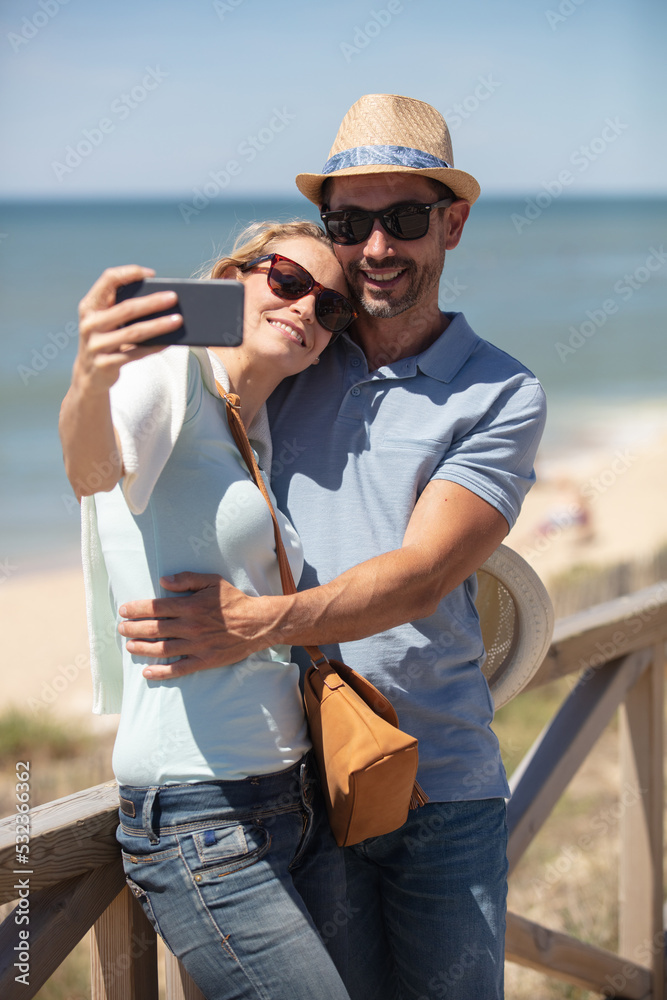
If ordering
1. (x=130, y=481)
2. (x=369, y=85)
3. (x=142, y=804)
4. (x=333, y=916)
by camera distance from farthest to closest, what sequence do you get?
1. (x=369, y=85)
2. (x=333, y=916)
3. (x=142, y=804)
4. (x=130, y=481)

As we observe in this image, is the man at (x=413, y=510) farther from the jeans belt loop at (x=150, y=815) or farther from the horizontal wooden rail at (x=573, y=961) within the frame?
the horizontal wooden rail at (x=573, y=961)

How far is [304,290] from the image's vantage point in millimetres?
1937

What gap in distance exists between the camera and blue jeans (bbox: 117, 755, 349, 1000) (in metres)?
1.50

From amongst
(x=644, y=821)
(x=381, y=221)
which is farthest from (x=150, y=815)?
(x=644, y=821)

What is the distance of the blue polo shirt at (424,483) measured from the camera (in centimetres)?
191

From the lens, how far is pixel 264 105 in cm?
4638

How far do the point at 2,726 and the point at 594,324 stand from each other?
3108 centimetres

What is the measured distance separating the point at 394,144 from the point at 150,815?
1.54m

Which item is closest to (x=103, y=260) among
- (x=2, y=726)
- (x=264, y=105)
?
(x=264, y=105)

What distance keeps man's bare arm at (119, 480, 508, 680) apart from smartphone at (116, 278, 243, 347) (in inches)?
18.6

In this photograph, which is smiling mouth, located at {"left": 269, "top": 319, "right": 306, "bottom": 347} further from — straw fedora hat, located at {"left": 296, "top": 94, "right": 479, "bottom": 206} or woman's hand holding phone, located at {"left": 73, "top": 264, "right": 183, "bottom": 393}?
woman's hand holding phone, located at {"left": 73, "top": 264, "right": 183, "bottom": 393}

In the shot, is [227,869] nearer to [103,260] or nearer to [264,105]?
[103,260]

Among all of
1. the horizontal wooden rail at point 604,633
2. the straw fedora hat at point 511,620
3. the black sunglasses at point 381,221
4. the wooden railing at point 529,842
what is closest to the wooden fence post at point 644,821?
the wooden railing at point 529,842

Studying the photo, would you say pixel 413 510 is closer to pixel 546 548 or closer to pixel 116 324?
pixel 116 324
